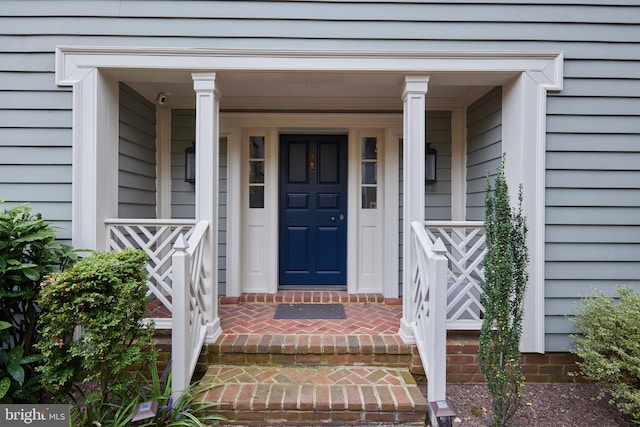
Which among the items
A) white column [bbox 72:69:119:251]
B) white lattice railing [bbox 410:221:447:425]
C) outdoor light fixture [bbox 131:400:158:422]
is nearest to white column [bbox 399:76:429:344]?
white lattice railing [bbox 410:221:447:425]

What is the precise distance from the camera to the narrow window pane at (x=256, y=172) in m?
3.81

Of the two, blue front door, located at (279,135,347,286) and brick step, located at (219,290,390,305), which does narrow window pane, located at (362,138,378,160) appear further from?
brick step, located at (219,290,390,305)

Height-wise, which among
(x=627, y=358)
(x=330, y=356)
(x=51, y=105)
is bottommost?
(x=330, y=356)

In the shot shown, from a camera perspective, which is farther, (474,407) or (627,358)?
(474,407)

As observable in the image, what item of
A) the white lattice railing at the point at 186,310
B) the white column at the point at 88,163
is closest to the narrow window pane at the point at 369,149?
the white lattice railing at the point at 186,310

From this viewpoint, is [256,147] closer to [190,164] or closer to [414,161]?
[190,164]

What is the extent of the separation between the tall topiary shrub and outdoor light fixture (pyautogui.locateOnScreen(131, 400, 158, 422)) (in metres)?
1.87

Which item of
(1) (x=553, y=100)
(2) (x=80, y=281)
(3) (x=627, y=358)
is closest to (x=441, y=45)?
(1) (x=553, y=100)

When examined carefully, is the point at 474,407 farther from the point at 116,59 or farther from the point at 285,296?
the point at 116,59

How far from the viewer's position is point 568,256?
2.61 metres

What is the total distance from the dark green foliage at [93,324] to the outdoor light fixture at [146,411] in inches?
8.2

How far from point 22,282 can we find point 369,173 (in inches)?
120

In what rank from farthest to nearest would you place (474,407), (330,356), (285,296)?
1. (285,296)
2. (330,356)
3. (474,407)

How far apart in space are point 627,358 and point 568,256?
2.50 ft
